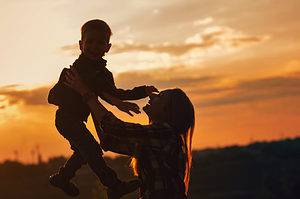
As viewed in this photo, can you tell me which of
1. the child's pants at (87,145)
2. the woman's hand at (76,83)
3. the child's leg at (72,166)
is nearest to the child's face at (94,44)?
the woman's hand at (76,83)

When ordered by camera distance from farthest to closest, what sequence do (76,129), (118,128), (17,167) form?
(17,167) → (76,129) → (118,128)

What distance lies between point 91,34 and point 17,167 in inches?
6094

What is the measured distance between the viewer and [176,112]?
5719 mm

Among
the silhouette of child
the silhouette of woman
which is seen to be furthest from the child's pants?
the silhouette of woman

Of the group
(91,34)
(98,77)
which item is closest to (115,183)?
(98,77)

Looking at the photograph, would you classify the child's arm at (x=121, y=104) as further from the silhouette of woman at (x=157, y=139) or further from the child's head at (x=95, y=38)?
the child's head at (x=95, y=38)

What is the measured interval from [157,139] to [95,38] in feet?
3.30

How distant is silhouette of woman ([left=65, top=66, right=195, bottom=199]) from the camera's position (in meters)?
5.63

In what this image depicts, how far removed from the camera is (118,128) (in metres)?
5.60

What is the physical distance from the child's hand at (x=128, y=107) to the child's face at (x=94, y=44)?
0.46m

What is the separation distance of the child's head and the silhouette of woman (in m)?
0.25

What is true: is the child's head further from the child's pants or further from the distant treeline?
the distant treeline

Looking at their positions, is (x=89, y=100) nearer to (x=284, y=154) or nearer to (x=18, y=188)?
(x=18, y=188)

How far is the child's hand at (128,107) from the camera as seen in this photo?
19.4 feet
